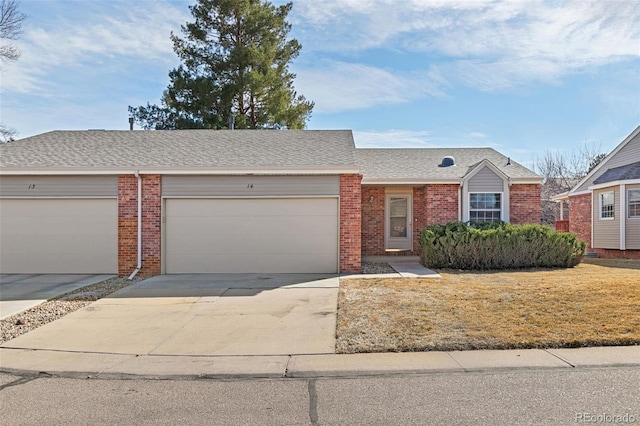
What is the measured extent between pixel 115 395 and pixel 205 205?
318 inches

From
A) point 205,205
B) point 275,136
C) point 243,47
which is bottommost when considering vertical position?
point 205,205

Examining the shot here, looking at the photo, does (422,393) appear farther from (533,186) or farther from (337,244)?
(533,186)

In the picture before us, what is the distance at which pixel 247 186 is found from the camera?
12164mm

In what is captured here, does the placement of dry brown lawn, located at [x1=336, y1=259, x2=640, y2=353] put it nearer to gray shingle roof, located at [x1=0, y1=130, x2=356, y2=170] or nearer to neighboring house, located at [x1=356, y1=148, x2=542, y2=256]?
gray shingle roof, located at [x1=0, y1=130, x2=356, y2=170]

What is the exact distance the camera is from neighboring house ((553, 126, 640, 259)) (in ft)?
51.1

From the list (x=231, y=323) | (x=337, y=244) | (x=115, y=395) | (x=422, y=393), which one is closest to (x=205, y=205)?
(x=337, y=244)

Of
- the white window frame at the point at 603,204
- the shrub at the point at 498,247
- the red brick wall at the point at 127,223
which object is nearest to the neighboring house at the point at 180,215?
the red brick wall at the point at 127,223

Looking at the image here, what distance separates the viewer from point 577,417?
3.82 metres

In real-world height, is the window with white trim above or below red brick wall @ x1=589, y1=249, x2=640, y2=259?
above

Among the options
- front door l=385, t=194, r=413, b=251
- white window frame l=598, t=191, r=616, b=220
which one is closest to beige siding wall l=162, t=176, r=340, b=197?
front door l=385, t=194, r=413, b=251

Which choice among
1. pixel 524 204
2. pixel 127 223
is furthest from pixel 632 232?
pixel 127 223

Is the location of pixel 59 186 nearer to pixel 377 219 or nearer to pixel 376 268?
pixel 376 268

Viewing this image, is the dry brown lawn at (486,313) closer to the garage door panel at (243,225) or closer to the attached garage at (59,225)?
the garage door panel at (243,225)

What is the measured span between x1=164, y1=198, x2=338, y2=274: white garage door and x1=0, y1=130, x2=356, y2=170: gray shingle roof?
3.53 ft
